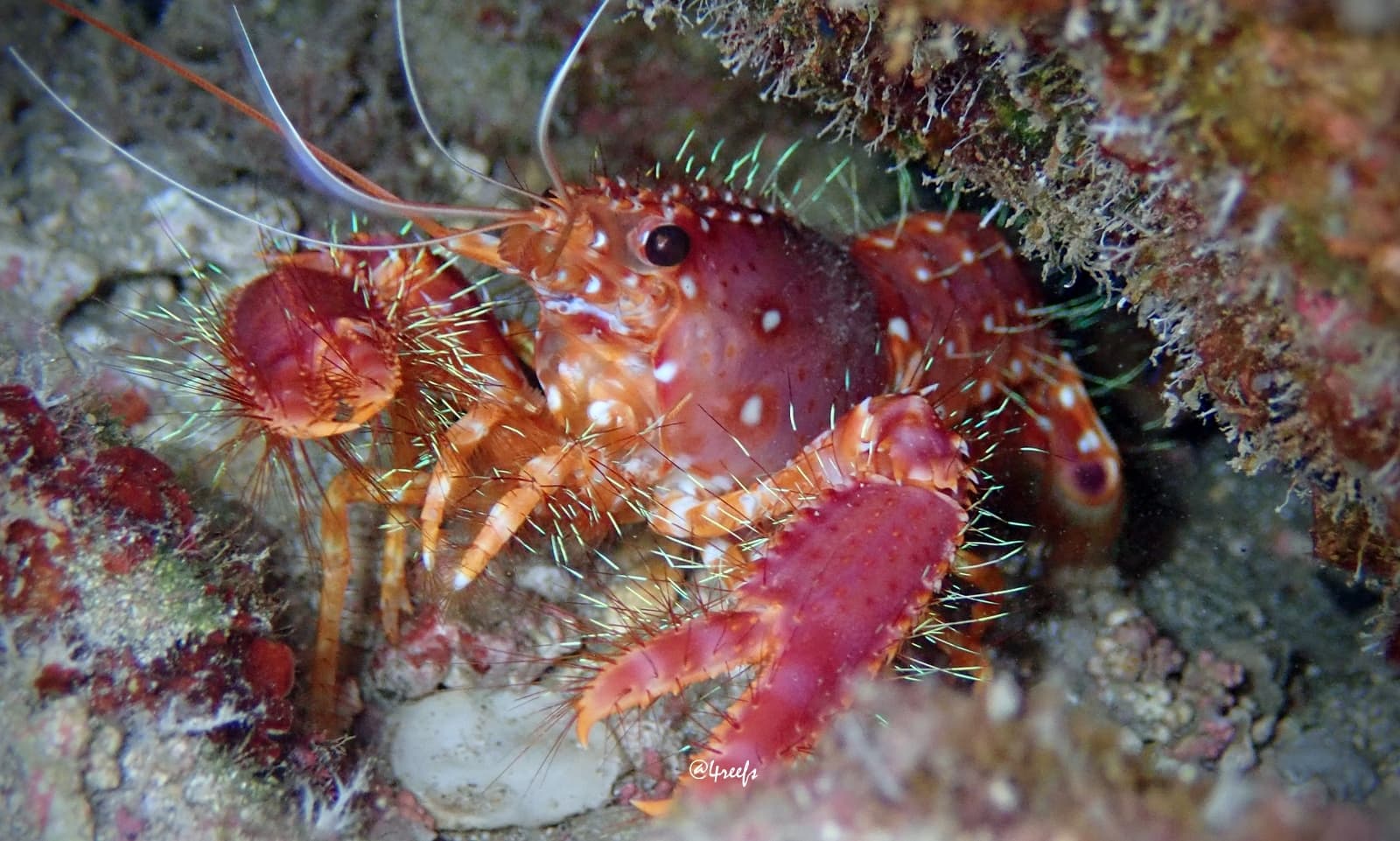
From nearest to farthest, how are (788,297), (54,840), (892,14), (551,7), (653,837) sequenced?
1. (653,837)
2. (892,14)
3. (54,840)
4. (788,297)
5. (551,7)

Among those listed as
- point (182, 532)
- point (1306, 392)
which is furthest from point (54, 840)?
point (1306, 392)

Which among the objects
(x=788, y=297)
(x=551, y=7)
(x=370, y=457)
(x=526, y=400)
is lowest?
(x=370, y=457)

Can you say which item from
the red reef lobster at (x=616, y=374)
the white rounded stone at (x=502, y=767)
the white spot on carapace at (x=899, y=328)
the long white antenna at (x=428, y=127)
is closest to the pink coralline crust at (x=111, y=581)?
the red reef lobster at (x=616, y=374)

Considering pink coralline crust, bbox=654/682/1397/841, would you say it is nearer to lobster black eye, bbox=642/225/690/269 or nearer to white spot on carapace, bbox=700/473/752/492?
white spot on carapace, bbox=700/473/752/492

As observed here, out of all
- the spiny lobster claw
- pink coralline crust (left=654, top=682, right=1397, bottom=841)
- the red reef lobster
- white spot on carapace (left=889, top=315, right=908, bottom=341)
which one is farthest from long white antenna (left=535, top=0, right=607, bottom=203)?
pink coralline crust (left=654, top=682, right=1397, bottom=841)

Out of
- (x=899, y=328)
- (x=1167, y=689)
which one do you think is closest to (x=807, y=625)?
(x=899, y=328)

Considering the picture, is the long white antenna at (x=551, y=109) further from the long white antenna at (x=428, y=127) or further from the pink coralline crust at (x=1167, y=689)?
the pink coralline crust at (x=1167, y=689)

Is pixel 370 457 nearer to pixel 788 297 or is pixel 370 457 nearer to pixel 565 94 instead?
pixel 788 297
